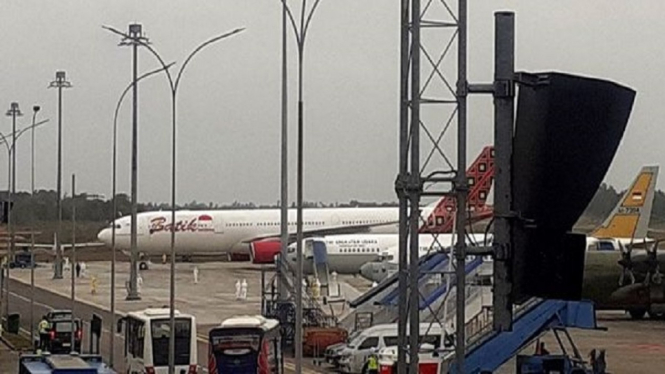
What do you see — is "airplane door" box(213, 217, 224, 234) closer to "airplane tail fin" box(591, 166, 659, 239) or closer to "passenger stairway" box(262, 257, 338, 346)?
"airplane tail fin" box(591, 166, 659, 239)

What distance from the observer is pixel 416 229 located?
43.9ft

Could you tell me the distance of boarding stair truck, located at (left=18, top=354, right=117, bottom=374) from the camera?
96.5 feet

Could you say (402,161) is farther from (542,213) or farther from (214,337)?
(214,337)

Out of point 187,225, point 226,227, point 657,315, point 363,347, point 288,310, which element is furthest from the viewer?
point 226,227

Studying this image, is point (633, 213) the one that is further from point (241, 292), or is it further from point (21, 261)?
point (21, 261)

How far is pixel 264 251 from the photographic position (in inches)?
4026

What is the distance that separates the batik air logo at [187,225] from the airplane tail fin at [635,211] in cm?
3773

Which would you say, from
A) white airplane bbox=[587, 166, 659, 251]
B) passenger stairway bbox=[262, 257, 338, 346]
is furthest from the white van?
white airplane bbox=[587, 166, 659, 251]

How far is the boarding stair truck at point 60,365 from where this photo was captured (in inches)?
1158

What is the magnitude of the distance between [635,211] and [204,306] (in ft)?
81.4

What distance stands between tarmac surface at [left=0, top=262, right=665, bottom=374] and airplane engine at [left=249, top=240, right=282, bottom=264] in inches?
62.3

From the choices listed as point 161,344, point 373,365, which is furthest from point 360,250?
point 161,344

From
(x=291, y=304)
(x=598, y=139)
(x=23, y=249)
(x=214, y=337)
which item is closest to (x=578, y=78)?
(x=598, y=139)

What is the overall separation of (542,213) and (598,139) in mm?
730
